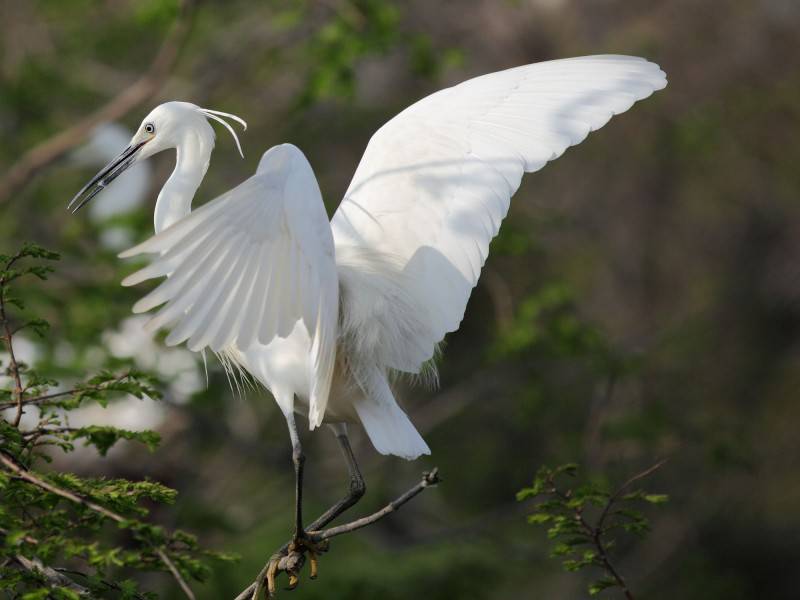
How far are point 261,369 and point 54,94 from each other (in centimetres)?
597

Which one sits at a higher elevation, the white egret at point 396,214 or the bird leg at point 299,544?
the white egret at point 396,214

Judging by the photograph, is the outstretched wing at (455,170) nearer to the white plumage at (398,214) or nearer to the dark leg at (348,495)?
the white plumage at (398,214)

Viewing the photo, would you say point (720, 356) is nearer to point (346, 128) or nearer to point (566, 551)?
point (346, 128)

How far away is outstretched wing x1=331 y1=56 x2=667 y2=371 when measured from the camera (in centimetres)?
307

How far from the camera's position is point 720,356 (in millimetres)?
9742

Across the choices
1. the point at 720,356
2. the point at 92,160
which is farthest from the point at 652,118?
the point at 92,160

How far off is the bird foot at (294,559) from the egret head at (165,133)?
1.14 meters

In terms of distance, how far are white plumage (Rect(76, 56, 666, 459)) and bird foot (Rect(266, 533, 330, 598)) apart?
319 millimetres

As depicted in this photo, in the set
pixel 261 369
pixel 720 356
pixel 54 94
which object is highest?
pixel 54 94

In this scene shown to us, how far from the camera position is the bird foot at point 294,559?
Result: 295 cm

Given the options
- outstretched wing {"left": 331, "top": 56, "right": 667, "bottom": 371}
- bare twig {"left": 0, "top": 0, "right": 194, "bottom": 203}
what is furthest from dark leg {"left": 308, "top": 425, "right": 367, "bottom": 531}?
bare twig {"left": 0, "top": 0, "right": 194, "bottom": 203}

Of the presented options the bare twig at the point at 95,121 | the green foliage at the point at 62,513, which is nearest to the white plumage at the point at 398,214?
the green foliage at the point at 62,513

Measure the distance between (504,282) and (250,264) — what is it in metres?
4.02

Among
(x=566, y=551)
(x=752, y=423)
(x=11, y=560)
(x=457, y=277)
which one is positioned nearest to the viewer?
(x=11, y=560)
